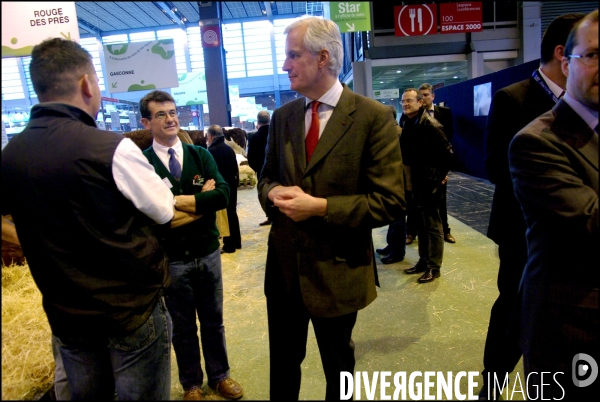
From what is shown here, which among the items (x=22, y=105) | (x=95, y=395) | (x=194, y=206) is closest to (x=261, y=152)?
(x=22, y=105)

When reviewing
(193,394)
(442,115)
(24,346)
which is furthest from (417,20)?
(24,346)

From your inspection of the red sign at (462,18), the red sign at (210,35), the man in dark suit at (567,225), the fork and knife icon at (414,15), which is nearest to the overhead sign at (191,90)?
the red sign at (210,35)

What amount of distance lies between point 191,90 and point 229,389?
14995mm

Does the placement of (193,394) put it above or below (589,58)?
below

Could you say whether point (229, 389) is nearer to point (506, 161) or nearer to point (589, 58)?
point (506, 161)

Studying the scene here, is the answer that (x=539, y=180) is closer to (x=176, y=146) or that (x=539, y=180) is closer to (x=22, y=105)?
(x=176, y=146)

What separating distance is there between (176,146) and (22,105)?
1.30 meters

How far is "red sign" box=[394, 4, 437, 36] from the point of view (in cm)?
938

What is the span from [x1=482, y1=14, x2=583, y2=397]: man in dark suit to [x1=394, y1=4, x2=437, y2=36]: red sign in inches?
319

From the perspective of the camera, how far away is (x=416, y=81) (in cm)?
2216

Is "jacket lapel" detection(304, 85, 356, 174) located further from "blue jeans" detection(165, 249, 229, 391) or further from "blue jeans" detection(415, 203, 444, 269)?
"blue jeans" detection(415, 203, 444, 269)

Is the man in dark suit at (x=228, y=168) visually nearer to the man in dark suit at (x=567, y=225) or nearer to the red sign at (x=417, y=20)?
the man in dark suit at (x=567, y=225)

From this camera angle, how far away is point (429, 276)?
3791mm

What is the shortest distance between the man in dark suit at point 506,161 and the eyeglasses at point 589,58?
736mm
